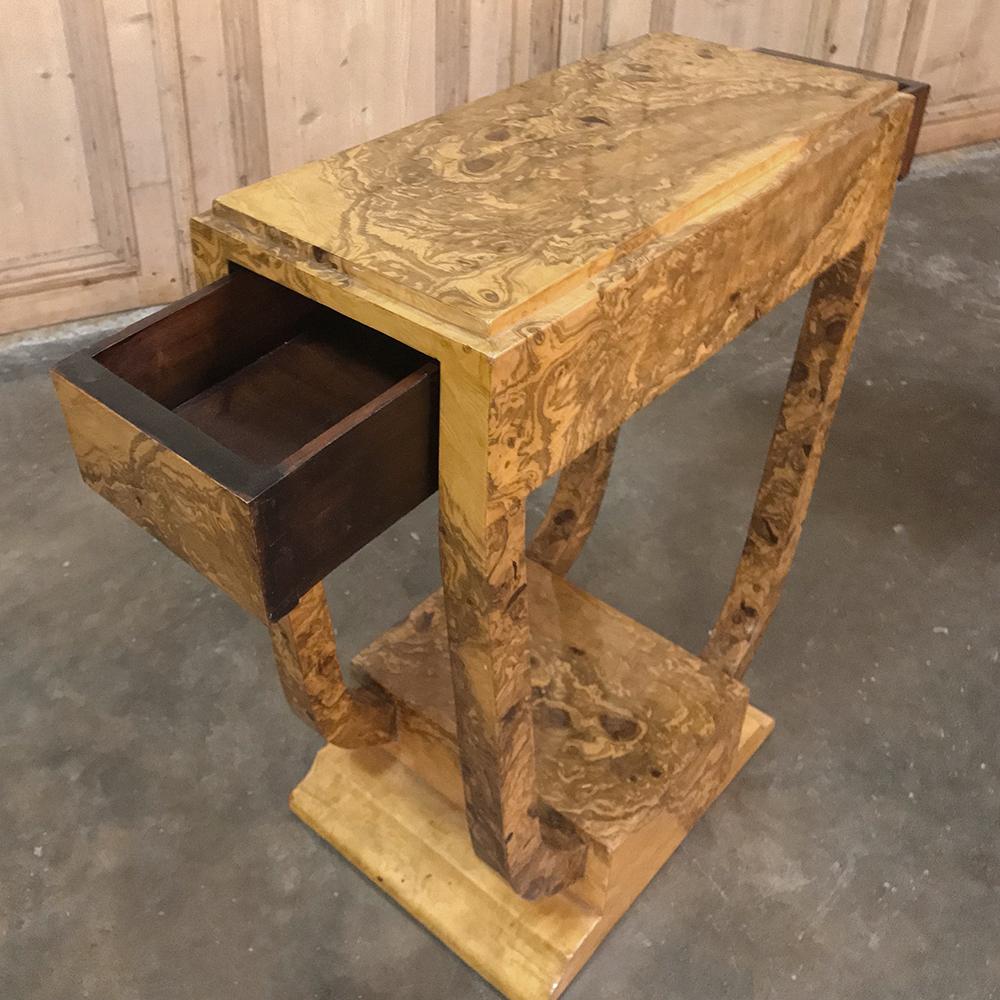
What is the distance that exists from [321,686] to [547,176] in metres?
0.58

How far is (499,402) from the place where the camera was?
73 centimetres

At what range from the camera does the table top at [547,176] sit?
78 cm

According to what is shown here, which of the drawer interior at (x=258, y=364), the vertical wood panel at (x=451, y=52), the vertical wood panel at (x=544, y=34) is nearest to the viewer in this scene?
the drawer interior at (x=258, y=364)

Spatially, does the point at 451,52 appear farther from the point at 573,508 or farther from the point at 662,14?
the point at 573,508

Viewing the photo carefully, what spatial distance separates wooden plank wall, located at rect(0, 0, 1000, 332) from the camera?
6.57ft

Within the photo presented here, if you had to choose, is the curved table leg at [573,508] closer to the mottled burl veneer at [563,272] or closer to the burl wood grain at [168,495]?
the mottled burl veneer at [563,272]

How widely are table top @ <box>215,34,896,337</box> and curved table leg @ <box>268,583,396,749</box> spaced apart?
35cm

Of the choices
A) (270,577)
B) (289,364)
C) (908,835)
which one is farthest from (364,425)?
(908,835)

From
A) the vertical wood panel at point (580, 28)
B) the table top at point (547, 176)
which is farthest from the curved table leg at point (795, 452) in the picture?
the vertical wood panel at point (580, 28)

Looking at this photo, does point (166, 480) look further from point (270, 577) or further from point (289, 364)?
point (289, 364)

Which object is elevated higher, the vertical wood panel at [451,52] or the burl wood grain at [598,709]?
the vertical wood panel at [451,52]

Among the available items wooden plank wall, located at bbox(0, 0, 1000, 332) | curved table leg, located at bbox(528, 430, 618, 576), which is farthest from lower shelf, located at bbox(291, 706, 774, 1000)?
wooden plank wall, located at bbox(0, 0, 1000, 332)

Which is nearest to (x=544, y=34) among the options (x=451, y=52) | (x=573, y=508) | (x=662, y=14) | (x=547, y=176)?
(x=451, y=52)

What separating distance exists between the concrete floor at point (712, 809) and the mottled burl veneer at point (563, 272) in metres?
0.23
